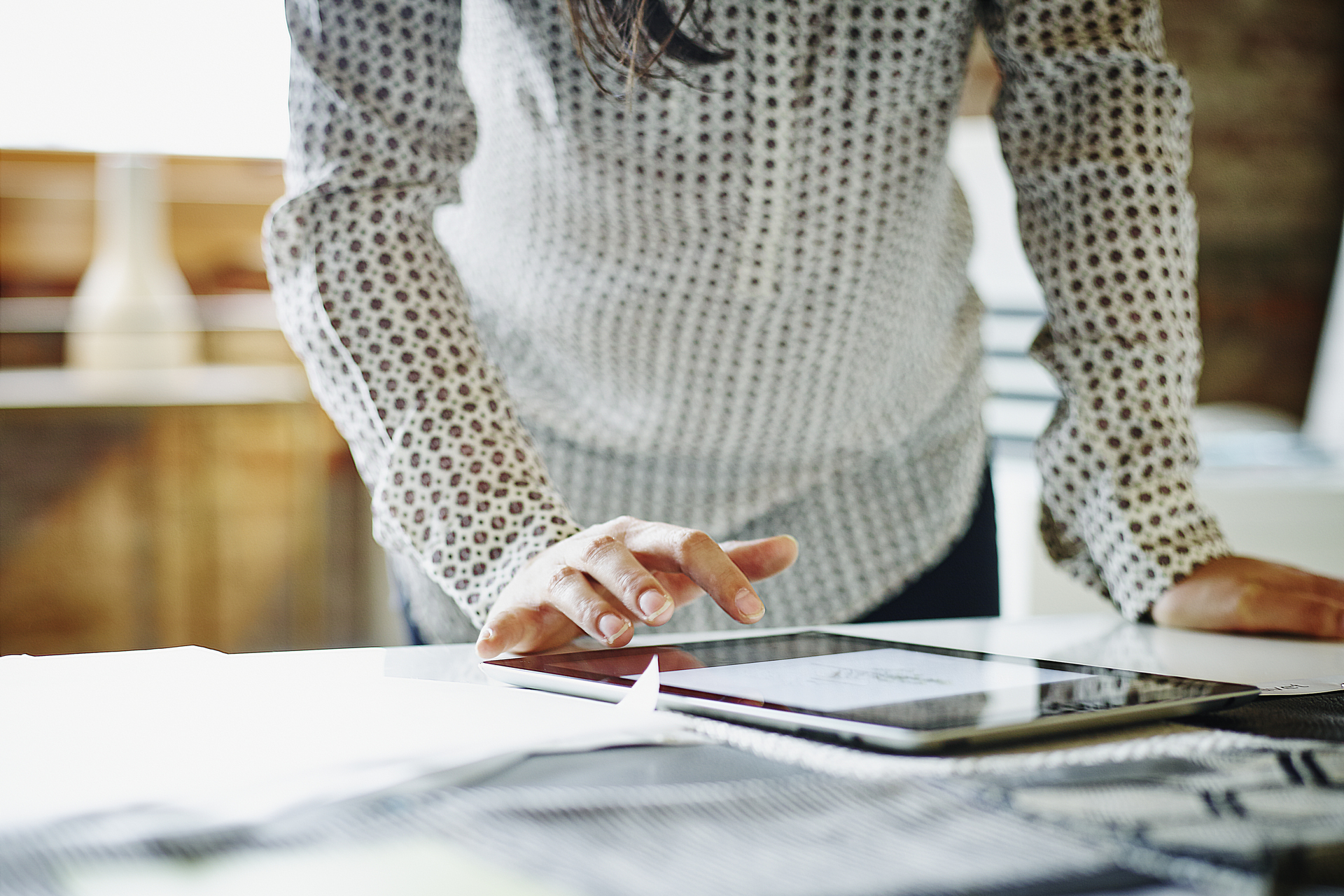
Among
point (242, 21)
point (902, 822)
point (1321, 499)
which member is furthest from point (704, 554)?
point (242, 21)

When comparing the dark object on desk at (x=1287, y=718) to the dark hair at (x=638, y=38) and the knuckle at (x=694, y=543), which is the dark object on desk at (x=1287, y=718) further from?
the dark hair at (x=638, y=38)

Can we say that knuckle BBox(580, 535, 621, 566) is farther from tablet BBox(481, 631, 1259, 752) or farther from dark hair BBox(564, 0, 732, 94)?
dark hair BBox(564, 0, 732, 94)

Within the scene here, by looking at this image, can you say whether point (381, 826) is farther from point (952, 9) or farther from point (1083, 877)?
point (952, 9)

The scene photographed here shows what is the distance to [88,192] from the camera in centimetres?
263

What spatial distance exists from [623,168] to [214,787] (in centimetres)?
56

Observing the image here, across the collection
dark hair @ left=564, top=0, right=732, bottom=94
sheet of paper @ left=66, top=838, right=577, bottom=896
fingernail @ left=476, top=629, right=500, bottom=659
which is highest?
dark hair @ left=564, top=0, right=732, bottom=94

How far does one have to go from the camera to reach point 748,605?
0.53 m

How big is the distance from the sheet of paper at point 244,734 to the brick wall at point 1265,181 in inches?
106

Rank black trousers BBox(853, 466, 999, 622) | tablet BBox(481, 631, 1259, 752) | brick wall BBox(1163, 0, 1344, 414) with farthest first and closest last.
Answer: brick wall BBox(1163, 0, 1344, 414)
black trousers BBox(853, 466, 999, 622)
tablet BBox(481, 631, 1259, 752)

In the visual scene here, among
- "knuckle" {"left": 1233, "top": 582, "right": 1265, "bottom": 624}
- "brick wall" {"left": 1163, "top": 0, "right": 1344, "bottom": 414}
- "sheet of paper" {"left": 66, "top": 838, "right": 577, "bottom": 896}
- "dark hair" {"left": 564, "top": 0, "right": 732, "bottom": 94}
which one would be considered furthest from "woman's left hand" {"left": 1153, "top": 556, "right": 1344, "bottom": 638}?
"brick wall" {"left": 1163, "top": 0, "right": 1344, "bottom": 414}

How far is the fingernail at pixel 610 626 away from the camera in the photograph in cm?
52

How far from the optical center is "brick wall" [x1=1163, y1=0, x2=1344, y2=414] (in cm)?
281

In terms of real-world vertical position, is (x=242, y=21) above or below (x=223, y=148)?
above

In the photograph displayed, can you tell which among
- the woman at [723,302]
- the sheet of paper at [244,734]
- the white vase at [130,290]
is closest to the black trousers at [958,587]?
the woman at [723,302]
